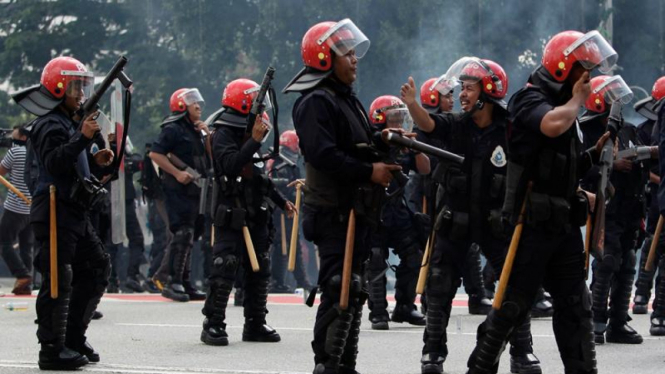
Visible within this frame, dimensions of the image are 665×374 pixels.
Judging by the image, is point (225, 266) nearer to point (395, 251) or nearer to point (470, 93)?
point (395, 251)

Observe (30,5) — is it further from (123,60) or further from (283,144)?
(123,60)

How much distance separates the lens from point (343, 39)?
7.09 meters

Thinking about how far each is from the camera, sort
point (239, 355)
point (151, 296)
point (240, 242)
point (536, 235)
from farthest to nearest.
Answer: point (151, 296) < point (240, 242) < point (239, 355) < point (536, 235)

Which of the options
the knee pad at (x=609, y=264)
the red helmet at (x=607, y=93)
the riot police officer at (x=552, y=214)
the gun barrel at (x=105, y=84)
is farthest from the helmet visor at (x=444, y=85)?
the knee pad at (x=609, y=264)

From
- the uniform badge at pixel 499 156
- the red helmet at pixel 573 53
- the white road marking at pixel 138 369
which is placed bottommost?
the white road marking at pixel 138 369

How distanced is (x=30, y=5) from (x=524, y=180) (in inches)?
875

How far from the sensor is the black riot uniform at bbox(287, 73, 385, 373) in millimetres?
6746

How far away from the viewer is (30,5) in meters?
27.4

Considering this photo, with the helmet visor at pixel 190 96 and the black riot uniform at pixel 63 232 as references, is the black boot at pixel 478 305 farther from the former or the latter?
the black riot uniform at pixel 63 232

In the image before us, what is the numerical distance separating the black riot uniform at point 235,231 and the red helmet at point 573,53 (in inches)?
139

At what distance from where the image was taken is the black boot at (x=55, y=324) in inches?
314

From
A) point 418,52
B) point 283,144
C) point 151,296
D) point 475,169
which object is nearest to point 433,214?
point 475,169

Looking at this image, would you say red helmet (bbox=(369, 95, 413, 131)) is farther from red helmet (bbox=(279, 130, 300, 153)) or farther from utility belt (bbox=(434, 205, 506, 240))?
red helmet (bbox=(279, 130, 300, 153))

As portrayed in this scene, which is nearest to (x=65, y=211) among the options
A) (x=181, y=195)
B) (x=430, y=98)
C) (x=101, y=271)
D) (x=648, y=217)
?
(x=101, y=271)
